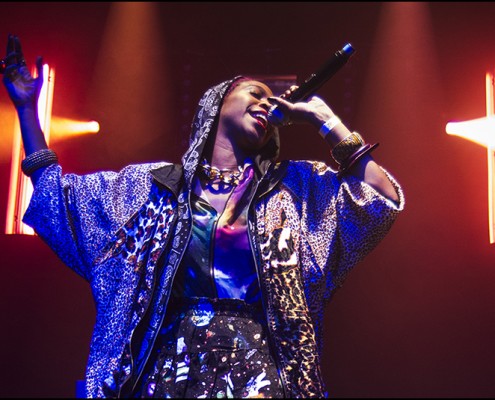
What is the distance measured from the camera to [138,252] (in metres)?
1.69

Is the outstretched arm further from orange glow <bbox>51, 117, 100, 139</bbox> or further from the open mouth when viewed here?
the open mouth

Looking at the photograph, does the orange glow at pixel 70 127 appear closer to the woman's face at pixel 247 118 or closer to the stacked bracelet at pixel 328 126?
the woman's face at pixel 247 118

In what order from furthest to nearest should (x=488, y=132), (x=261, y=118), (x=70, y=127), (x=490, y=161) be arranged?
1. (x=70, y=127)
2. (x=488, y=132)
3. (x=490, y=161)
4. (x=261, y=118)

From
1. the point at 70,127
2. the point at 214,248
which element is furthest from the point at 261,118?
the point at 70,127

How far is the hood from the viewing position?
187 centimetres

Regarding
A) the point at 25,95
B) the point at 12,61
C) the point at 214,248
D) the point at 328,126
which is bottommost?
the point at 214,248

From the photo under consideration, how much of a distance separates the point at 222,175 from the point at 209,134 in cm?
19

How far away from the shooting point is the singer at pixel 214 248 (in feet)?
5.04

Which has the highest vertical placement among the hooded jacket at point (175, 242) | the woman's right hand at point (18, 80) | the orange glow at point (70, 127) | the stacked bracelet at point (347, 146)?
the orange glow at point (70, 127)

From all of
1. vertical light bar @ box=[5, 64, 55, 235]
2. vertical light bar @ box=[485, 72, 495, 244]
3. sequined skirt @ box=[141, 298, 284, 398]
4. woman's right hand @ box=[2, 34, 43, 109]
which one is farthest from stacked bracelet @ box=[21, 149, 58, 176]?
vertical light bar @ box=[485, 72, 495, 244]

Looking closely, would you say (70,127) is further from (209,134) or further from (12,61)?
(209,134)

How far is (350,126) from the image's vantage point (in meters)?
2.61

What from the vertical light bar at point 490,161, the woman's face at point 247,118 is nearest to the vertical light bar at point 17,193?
the woman's face at point 247,118

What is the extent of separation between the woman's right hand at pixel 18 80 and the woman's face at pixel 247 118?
0.60 m
